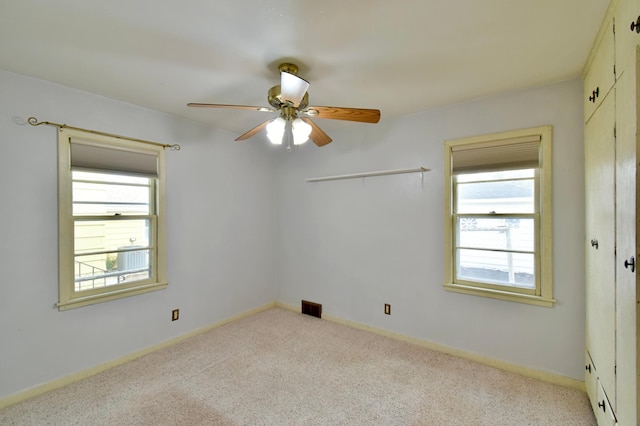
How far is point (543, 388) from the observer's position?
234 cm

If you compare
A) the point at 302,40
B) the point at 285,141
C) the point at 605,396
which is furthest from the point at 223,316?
the point at 605,396

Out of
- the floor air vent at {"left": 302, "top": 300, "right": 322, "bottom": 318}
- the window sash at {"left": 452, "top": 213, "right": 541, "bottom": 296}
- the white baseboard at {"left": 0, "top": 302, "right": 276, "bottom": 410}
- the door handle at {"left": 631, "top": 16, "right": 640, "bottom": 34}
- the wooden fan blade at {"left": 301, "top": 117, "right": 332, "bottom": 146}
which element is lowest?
the white baseboard at {"left": 0, "top": 302, "right": 276, "bottom": 410}

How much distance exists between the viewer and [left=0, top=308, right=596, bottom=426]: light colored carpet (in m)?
2.02

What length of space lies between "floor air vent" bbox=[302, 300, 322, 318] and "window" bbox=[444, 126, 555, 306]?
1.72 meters

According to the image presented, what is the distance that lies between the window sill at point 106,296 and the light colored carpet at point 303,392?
0.64m

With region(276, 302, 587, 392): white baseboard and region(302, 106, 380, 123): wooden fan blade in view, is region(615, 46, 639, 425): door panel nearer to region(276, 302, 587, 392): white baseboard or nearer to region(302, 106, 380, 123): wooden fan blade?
region(276, 302, 587, 392): white baseboard

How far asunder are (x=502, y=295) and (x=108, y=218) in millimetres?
3725

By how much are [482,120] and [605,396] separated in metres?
2.23

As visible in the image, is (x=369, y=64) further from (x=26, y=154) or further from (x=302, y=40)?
(x=26, y=154)

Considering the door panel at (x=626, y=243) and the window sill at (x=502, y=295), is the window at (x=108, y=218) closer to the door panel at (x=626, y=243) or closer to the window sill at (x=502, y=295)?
the window sill at (x=502, y=295)

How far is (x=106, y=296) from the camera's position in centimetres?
267

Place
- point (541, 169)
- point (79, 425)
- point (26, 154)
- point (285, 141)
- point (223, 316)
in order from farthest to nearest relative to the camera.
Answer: point (285, 141) → point (223, 316) → point (541, 169) → point (26, 154) → point (79, 425)

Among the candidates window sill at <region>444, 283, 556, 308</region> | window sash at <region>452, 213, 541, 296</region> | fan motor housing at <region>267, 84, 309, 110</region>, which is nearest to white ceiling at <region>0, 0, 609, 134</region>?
fan motor housing at <region>267, 84, 309, 110</region>

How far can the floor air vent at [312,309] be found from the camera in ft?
12.8
